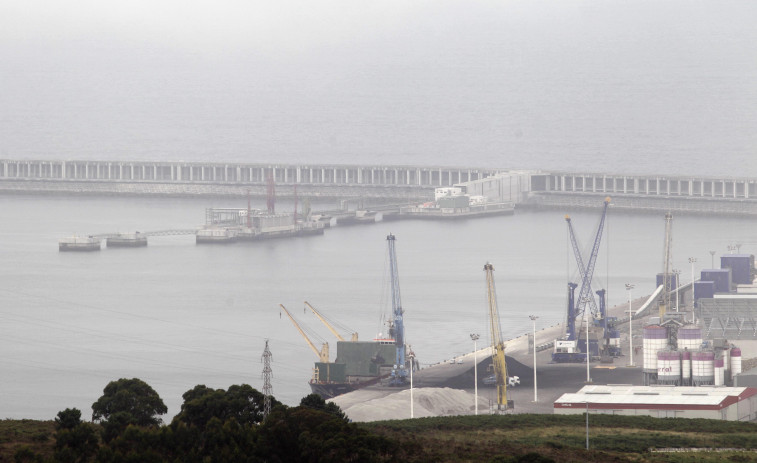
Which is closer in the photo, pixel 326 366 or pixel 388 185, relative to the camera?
pixel 326 366

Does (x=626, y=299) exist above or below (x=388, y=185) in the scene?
below

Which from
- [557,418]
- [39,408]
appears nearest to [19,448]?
[557,418]

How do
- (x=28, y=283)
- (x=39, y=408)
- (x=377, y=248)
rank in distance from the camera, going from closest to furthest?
(x=39, y=408)
(x=28, y=283)
(x=377, y=248)

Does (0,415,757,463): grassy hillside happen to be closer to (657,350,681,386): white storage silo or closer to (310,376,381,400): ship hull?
(657,350,681,386): white storage silo

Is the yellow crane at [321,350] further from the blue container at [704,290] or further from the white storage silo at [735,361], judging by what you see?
the blue container at [704,290]

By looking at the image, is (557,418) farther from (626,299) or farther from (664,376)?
(626,299)

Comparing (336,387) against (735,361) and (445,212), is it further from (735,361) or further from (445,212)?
(445,212)

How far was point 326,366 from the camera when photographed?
31422mm

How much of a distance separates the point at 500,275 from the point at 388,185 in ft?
116

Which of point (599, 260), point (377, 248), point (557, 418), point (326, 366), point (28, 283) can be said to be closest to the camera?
point (557, 418)

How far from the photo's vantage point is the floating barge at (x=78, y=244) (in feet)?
190

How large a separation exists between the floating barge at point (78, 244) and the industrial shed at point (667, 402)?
34450mm

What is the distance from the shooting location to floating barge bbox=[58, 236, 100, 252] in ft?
190

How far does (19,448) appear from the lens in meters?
17.3
